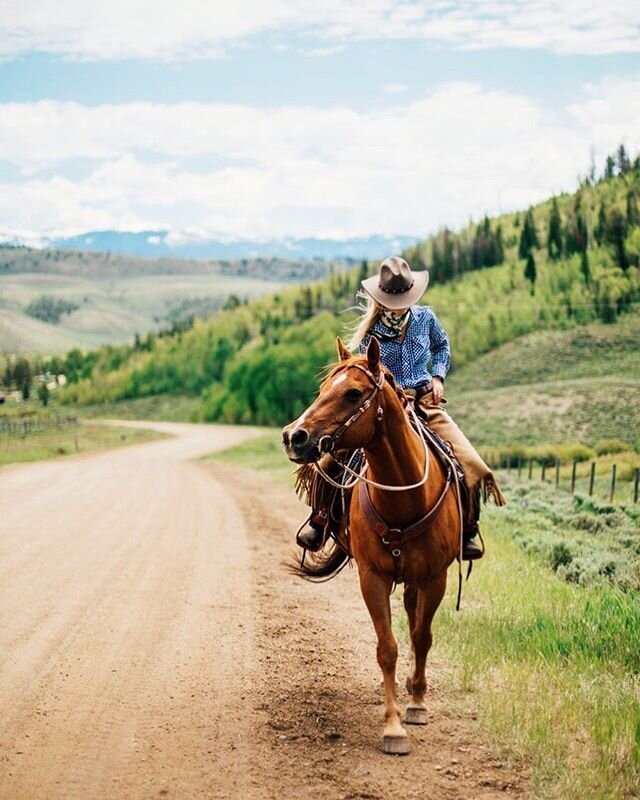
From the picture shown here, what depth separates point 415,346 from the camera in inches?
307

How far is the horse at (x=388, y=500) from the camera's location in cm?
614

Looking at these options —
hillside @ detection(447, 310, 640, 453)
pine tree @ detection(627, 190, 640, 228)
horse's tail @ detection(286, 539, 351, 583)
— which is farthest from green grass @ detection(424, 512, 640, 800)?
pine tree @ detection(627, 190, 640, 228)

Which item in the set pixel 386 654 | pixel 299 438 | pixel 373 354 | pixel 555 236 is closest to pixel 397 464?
pixel 373 354

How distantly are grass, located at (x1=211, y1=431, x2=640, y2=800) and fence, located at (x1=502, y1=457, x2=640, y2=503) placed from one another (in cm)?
433

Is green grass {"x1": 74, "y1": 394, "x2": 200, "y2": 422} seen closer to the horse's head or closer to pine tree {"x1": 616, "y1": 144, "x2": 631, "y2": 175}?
pine tree {"x1": 616, "y1": 144, "x2": 631, "y2": 175}

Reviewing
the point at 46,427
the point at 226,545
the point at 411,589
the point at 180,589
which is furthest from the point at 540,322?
the point at 411,589

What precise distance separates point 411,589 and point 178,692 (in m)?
1.79

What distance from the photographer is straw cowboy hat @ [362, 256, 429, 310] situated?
24.7 ft

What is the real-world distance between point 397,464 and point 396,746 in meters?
1.71

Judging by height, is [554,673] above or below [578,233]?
below

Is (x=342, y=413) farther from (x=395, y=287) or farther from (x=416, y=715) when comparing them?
(x=416, y=715)

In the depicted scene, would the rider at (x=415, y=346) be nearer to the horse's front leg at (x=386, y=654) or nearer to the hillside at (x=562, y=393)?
the horse's front leg at (x=386, y=654)

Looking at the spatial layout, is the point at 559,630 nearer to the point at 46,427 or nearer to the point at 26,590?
the point at 26,590

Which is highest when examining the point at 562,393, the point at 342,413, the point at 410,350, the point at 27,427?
the point at 410,350
